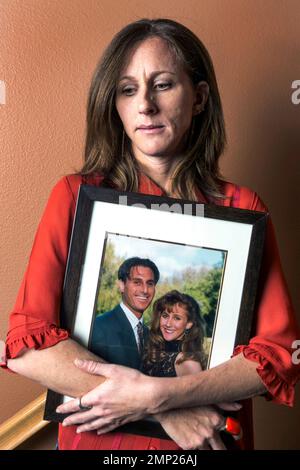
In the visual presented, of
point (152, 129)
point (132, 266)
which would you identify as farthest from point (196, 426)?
point (152, 129)

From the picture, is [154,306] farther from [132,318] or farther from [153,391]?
[153,391]

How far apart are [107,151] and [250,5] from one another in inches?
26.6

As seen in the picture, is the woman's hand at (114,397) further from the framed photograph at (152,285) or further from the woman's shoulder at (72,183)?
the woman's shoulder at (72,183)

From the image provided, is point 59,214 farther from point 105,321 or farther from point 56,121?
point 56,121

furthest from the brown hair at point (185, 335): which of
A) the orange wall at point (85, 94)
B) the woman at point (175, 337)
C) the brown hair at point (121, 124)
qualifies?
the orange wall at point (85, 94)

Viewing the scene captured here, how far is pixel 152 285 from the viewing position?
1171 mm

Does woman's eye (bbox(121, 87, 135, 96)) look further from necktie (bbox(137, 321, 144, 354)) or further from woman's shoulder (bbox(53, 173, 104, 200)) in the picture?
necktie (bbox(137, 321, 144, 354))

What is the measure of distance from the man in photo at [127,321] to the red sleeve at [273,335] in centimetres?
19

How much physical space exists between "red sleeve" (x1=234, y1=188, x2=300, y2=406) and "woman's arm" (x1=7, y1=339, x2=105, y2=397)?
0.28 m

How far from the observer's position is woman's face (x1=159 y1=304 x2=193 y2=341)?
1.17 m

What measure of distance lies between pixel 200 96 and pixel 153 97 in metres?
0.17

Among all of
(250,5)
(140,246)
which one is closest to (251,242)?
(140,246)

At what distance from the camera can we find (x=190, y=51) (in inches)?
52.0
